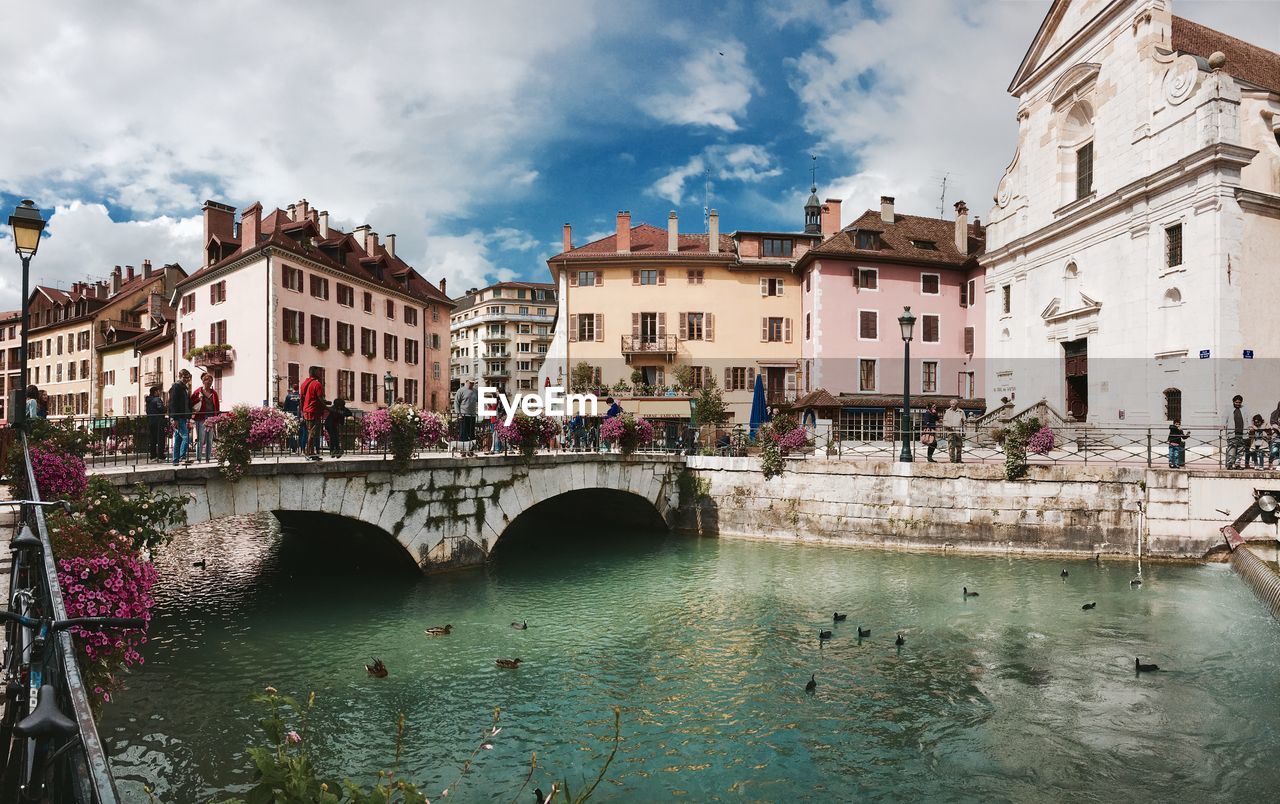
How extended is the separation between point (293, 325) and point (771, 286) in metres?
25.0

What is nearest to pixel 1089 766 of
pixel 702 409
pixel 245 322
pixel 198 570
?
pixel 198 570

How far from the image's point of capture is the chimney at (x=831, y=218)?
43.1 m

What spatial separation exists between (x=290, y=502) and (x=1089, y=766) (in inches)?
504

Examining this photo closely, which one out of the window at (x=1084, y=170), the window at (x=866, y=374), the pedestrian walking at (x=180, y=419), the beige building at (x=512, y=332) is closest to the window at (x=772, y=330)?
the window at (x=866, y=374)

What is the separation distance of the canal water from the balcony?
78.2 ft

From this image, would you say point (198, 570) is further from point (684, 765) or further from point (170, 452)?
point (684, 765)

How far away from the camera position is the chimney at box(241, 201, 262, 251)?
33906mm

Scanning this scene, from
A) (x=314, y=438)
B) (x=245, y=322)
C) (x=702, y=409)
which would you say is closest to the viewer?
(x=314, y=438)

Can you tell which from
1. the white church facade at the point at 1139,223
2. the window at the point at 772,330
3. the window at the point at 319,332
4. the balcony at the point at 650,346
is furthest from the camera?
the window at the point at 772,330

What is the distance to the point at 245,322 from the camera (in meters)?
33.1

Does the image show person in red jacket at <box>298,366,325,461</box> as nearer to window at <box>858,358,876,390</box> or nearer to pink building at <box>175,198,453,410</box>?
pink building at <box>175,198,453,410</box>

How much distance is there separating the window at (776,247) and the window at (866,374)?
313 inches

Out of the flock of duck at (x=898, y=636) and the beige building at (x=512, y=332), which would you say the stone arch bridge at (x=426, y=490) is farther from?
the beige building at (x=512, y=332)

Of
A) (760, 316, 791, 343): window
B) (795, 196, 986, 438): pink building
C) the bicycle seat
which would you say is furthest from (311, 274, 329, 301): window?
the bicycle seat
